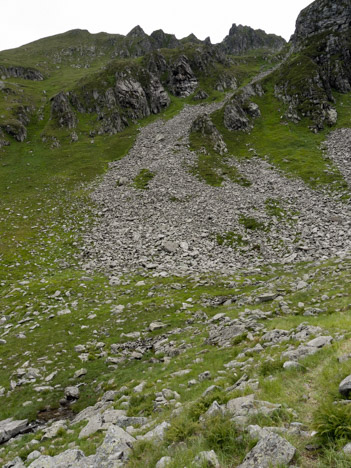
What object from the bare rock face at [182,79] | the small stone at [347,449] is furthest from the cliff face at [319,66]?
the small stone at [347,449]

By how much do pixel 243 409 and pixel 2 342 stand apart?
17.8 meters

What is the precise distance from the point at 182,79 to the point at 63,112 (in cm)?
5852

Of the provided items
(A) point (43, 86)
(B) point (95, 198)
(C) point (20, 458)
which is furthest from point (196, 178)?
(A) point (43, 86)

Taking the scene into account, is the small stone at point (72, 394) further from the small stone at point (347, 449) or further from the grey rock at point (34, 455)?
the small stone at point (347, 449)

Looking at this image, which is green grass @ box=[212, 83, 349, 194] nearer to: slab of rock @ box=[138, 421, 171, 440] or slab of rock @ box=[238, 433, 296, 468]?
slab of rock @ box=[138, 421, 171, 440]

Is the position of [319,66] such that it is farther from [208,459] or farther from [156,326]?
[208,459]

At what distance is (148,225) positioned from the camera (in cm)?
3781

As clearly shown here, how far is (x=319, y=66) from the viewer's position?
96250 millimetres

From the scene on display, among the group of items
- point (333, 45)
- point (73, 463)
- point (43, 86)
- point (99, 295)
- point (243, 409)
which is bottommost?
point (99, 295)

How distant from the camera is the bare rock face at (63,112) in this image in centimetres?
9525

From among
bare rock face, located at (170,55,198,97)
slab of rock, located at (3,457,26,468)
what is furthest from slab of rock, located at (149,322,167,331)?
bare rock face, located at (170,55,198,97)

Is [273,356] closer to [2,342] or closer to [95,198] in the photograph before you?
[2,342]

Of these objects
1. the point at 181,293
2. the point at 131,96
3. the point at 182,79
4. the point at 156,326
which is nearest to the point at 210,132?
the point at 131,96

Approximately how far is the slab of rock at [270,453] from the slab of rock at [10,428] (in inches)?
413
